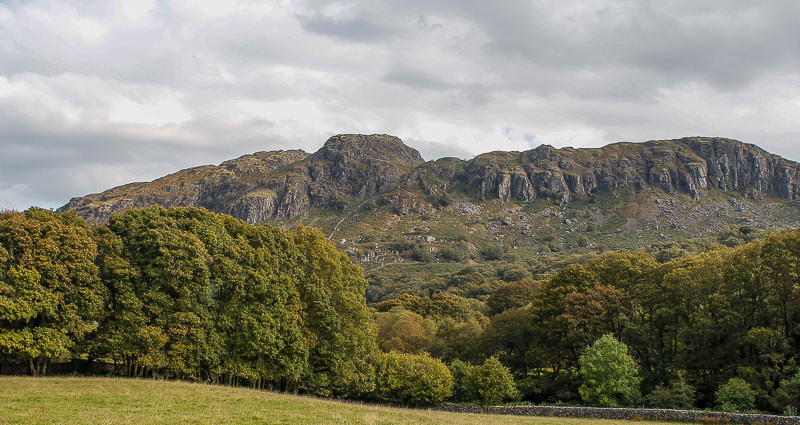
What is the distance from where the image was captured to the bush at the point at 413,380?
44.2 metres

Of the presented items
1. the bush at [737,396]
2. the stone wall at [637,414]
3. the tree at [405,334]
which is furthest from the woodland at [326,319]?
the tree at [405,334]

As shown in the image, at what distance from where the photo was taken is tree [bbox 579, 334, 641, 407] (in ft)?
124

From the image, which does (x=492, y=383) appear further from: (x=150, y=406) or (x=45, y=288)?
(x=45, y=288)

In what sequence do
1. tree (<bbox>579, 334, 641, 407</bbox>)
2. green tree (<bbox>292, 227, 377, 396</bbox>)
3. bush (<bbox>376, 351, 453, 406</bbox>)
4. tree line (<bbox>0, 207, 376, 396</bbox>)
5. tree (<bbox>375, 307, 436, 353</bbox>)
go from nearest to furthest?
tree line (<bbox>0, 207, 376, 396</bbox>) → tree (<bbox>579, 334, 641, 407</bbox>) → green tree (<bbox>292, 227, 377, 396</bbox>) → bush (<bbox>376, 351, 453, 406</bbox>) → tree (<bbox>375, 307, 436, 353</bbox>)

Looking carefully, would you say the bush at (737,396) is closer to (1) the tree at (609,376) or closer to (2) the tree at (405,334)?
(1) the tree at (609,376)

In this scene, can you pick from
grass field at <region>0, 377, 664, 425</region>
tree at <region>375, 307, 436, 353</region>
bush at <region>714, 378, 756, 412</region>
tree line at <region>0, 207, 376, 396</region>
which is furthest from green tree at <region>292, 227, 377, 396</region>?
bush at <region>714, 378, 756, 412</region>

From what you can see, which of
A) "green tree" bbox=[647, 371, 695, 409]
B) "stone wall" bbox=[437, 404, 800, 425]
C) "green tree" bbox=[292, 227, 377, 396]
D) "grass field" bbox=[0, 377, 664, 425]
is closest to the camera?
"grass field" bbox=[0, 377, 664, 425]

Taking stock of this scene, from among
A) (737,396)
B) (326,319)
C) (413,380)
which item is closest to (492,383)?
(413,380)

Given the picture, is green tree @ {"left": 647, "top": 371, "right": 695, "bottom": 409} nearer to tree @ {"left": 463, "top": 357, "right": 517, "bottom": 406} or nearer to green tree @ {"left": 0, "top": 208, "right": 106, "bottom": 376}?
tree @ {"left": 463, "top": 357, "right": 517, "bottom": 406}

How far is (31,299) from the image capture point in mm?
29688

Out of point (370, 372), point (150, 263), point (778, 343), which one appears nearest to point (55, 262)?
point (150, 263)

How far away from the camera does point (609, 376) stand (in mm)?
38188

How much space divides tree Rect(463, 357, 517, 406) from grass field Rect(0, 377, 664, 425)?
1234 cm

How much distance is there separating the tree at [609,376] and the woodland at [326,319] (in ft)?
0.49
